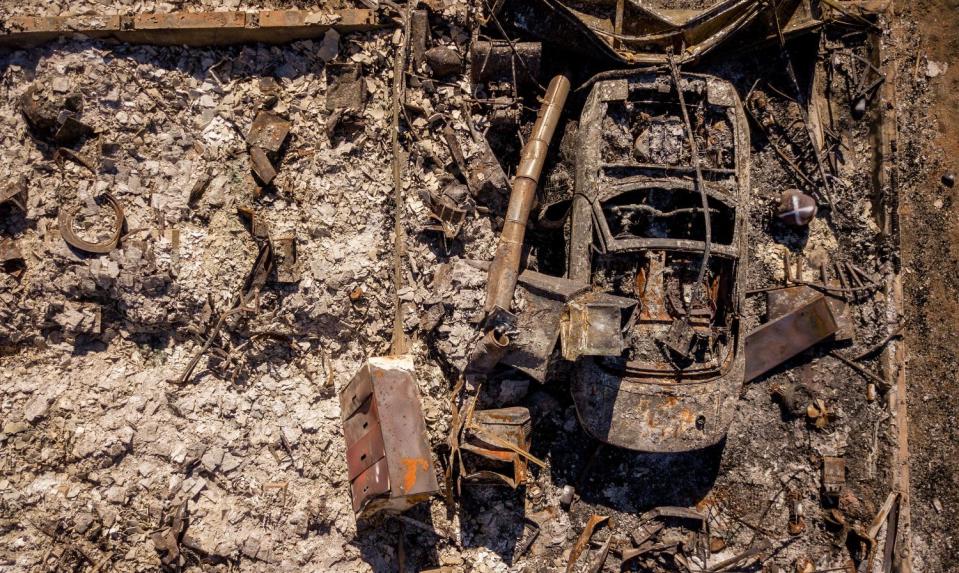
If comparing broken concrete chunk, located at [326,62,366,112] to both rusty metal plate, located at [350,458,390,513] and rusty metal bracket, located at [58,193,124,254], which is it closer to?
rusty metal bracket, located at [58,193,124,254]

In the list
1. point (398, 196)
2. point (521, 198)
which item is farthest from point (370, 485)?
point (521, 198)

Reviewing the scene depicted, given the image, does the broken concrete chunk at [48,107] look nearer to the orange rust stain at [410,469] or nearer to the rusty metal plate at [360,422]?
the rusty metal plate at [360,422]

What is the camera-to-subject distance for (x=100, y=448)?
20.2ft

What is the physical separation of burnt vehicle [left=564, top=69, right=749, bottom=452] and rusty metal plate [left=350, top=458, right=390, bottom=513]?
7.18 ft

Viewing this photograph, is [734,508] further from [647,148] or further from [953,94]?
[953,94]

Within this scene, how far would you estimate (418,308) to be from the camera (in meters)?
6.62

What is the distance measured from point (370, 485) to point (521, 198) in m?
3.39

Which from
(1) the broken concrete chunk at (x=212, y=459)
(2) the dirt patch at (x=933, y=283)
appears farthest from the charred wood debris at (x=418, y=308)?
(2) the dirt patch at (x=933, y=283)

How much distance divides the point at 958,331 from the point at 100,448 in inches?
386

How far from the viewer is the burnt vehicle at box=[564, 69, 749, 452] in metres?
6.23

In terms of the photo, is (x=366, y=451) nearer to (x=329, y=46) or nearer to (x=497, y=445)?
(x=497, y=445)

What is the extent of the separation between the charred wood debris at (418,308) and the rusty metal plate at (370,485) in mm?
36

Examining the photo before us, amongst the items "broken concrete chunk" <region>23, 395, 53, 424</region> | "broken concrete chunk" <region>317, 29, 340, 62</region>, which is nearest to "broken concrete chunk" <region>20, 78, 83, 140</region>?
"broken concrete chunk" <region>317, 29, 340, 62</region>

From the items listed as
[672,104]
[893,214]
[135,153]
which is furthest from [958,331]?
[135,153]
